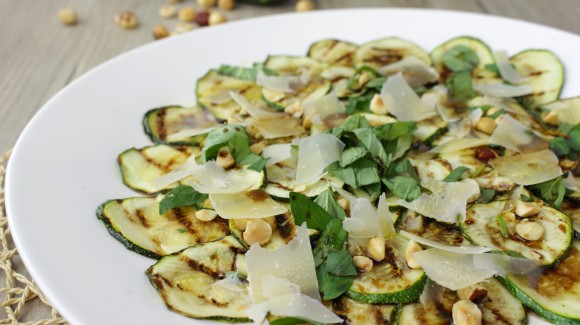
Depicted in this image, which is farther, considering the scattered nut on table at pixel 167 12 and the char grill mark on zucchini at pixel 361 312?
the scattered nut on table at pixel 167 12

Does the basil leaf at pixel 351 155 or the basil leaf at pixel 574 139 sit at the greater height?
the basil leaf at pixel 351 155

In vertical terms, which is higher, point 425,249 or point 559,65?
point 559,65

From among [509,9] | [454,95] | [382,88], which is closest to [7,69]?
[382,88]

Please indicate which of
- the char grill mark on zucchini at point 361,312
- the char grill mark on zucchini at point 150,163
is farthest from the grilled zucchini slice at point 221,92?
the char grill mark on zucchini at point 361,312

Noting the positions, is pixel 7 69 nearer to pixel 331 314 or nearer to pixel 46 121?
pixel 46 121

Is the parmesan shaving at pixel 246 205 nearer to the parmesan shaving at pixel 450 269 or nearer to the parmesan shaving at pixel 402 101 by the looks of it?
the parmesan shaving at pixel 450 269

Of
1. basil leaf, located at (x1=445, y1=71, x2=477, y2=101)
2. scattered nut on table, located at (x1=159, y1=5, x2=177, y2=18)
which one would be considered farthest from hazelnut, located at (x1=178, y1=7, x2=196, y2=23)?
basil leaf, located at (x1=445, y1=71, x2=477, y2=101)

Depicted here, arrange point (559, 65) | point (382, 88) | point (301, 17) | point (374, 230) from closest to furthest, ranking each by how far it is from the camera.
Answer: point (374, 230)
point (382, 88)
point (559, 65)
point (301, 17)
